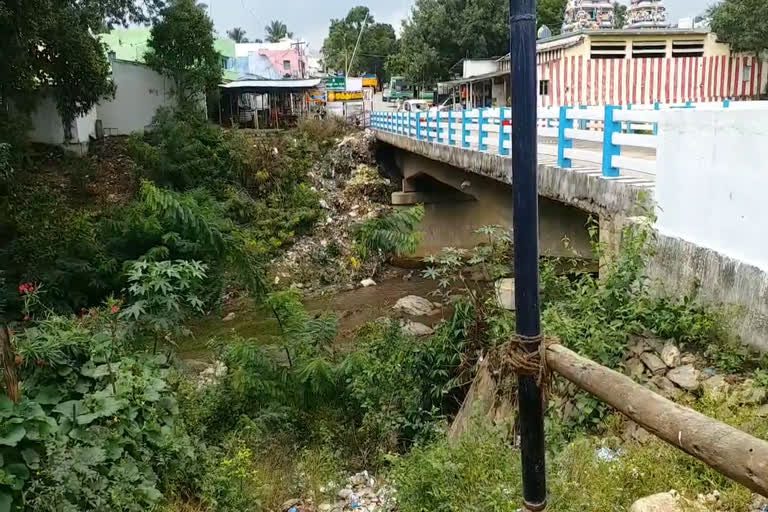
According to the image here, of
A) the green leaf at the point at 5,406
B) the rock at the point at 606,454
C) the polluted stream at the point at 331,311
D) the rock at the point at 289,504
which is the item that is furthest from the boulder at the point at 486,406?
the polluted stream at the point at 331,311

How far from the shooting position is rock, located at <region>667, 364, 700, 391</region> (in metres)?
4.14

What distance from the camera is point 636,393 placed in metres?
2.04

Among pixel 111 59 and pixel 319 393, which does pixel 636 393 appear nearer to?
pixel 319 393

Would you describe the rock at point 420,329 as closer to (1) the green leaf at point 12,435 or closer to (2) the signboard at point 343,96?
(1) the green leaf at point 12,435

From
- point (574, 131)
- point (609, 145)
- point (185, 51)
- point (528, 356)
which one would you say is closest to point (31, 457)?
point (528, 356)

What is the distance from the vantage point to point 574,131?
7.20 metres

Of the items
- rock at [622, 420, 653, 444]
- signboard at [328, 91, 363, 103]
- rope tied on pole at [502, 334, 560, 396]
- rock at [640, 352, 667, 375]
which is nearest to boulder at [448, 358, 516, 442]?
rock at [622, 420, 653, 444]

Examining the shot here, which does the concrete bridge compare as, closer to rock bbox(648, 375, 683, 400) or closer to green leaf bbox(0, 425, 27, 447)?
rock bbox(648, 375, 683, 400)

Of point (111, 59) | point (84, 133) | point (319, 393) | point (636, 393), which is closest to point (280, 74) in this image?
point (111, 59)

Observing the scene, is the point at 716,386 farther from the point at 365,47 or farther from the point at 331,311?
the point at 365,47

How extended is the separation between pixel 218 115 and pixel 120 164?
970cm

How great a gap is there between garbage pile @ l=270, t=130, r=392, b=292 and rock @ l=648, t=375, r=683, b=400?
12.7 metres

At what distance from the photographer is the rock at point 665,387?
418 centimetres

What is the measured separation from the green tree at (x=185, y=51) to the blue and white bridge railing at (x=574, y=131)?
7.54 m
